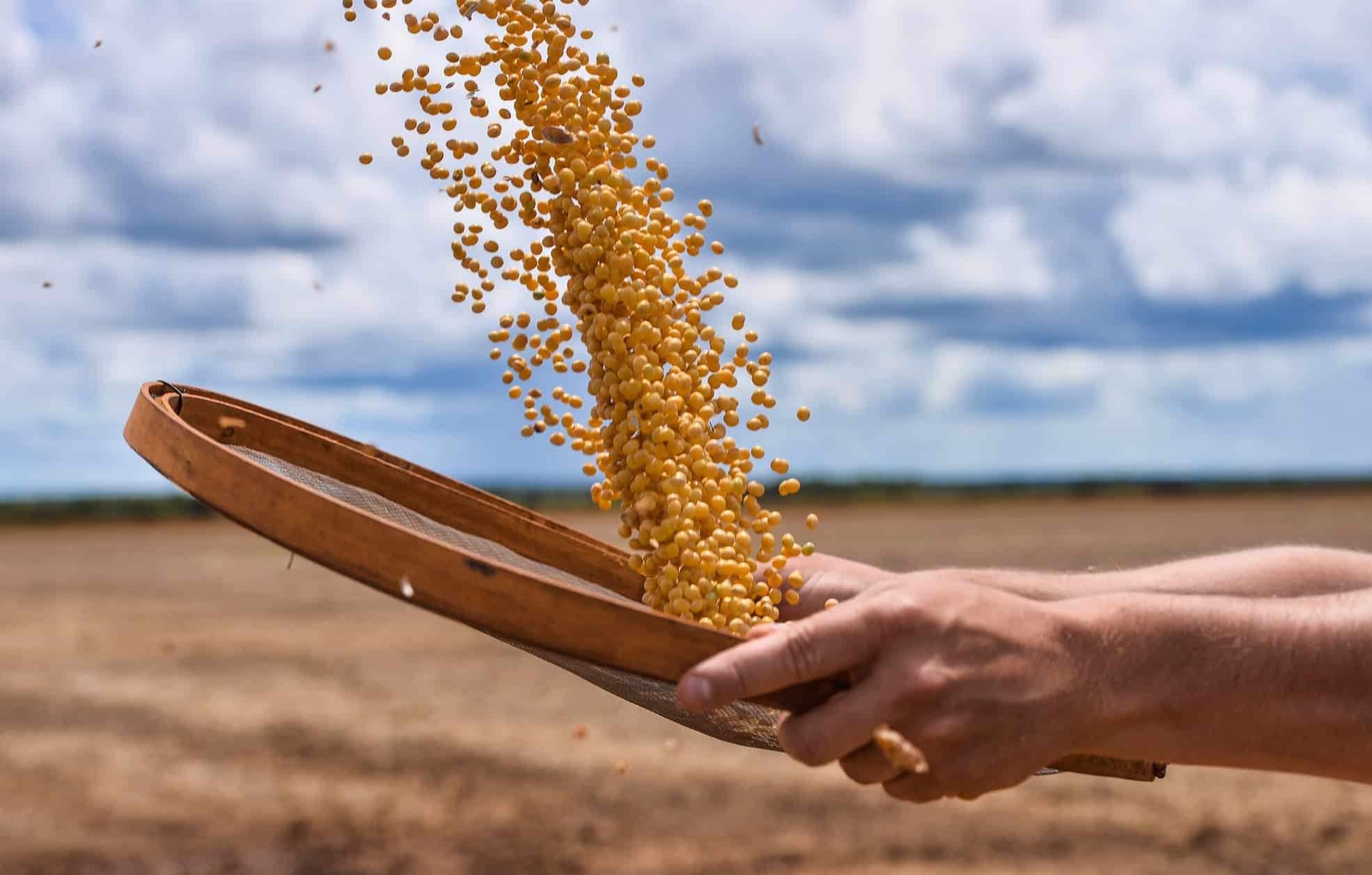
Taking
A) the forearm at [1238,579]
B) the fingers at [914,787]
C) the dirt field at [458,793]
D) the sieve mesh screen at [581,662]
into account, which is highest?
the forearm at [1238,579]

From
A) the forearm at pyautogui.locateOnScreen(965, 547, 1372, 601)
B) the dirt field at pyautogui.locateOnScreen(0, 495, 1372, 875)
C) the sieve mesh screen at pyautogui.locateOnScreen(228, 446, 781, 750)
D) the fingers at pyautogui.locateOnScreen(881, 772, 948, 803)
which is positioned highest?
the forearm at pyautogui.locateOnScreen(965, 547, 1372, 601)

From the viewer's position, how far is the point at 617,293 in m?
2.04

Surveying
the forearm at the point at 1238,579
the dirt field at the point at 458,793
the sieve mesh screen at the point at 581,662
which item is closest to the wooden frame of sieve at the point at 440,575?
the sieve mesh screen at the point at 581,662

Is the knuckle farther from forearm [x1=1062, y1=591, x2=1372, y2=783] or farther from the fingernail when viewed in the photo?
forearm [x1=1062, y1=591, x2=1372, y2=783]

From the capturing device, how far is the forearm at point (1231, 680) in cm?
175

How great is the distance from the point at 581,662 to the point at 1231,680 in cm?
95

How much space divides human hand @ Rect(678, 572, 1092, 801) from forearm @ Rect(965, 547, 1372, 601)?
0.75 m

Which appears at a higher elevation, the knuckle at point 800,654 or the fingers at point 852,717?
the knuckle at point 800,654

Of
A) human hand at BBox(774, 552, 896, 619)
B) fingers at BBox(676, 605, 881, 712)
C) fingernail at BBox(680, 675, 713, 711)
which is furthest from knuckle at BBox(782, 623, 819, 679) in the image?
human hand at BBox(774, 552, 896, 619)

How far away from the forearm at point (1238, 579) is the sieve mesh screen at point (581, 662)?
70 cm

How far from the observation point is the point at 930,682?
A: 1.59m

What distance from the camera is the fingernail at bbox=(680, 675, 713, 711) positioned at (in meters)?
1.56

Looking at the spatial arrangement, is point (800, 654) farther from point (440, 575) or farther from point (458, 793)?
point (458, 793)

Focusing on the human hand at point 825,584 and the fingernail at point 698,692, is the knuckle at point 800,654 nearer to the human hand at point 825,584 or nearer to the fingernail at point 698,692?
the fingernail at point 698,692
